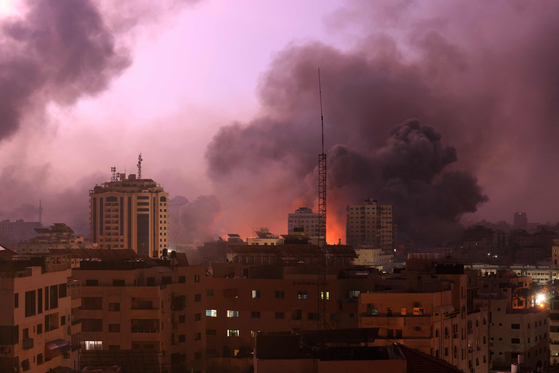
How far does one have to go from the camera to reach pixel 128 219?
3602 inches

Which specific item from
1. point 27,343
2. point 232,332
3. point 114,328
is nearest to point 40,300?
point 27,343

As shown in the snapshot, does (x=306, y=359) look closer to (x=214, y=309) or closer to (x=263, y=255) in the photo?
(x=214, y=309)

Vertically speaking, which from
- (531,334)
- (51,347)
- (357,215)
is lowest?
(531,334)

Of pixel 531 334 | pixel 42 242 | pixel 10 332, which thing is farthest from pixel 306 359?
pixel 42 242

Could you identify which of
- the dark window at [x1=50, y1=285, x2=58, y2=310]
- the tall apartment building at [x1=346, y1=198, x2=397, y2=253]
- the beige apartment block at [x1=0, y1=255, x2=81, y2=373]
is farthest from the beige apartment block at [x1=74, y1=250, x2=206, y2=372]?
the tall apartment building at [x1=346, y1=198, x2=397, y2=253]

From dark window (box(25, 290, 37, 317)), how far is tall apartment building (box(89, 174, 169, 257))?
7068cm

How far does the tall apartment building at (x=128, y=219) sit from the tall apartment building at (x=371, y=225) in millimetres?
31532

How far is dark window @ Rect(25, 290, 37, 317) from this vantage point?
1978cm

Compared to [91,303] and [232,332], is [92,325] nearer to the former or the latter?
[91,303]

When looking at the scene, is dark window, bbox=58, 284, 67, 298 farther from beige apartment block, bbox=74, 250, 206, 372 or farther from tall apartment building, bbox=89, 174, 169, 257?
tall apartment building, bbox=89, 174, 169, 257

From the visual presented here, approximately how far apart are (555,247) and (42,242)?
67967mm

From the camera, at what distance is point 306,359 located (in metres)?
15.8

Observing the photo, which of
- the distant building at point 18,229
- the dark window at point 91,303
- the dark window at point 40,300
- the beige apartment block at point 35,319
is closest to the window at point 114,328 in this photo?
the dark window at point 91,303

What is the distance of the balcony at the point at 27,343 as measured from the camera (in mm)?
19297
